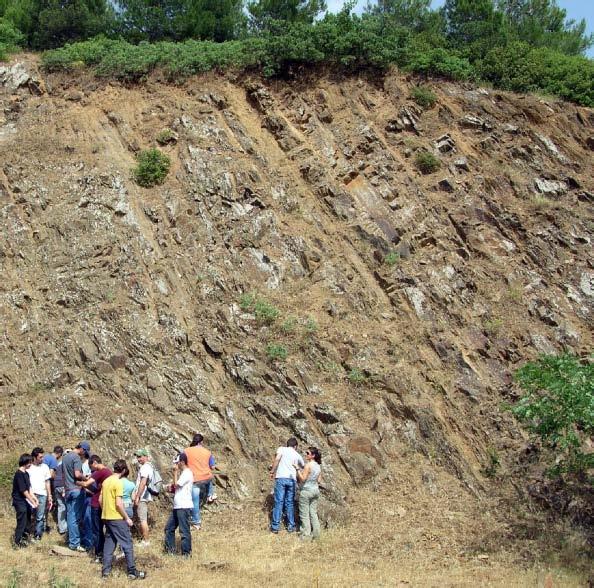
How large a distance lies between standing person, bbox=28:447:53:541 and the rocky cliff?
1602 millimetres

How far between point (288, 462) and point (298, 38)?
46.9 feet

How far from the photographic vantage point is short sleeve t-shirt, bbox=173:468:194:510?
10242 millimetres

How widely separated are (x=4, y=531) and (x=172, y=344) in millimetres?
4553

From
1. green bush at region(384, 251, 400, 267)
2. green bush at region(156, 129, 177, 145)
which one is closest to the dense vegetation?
green bush at region(156, 129, 177, 145)

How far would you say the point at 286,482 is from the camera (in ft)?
37.6

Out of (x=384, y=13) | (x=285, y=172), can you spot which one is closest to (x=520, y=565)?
(x=285, y=172)

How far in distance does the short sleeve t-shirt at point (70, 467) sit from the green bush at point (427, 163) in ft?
39.5

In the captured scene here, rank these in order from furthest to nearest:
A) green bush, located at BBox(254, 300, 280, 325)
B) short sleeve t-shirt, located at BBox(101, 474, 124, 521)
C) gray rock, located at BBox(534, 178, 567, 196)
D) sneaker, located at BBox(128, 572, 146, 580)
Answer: gray rock, located at BBox(534, 178, 567, 196) < green bush, located at BBox(254, 300, 280, 325) < short sleeve t-shirt, located at BBox(101, 474, 124, 521) < sneaker, located at BBox(128, 572, 146, 580)

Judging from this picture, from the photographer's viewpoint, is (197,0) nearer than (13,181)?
No

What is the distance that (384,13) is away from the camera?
2572cm

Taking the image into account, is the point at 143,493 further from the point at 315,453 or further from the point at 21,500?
the point at 315,453

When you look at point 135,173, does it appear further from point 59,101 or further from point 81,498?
point 81,498

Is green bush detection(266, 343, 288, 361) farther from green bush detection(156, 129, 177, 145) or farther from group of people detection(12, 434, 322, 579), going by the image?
green bush detection(156, 129, 177, 145)

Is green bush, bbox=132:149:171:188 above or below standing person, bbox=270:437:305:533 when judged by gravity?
above
